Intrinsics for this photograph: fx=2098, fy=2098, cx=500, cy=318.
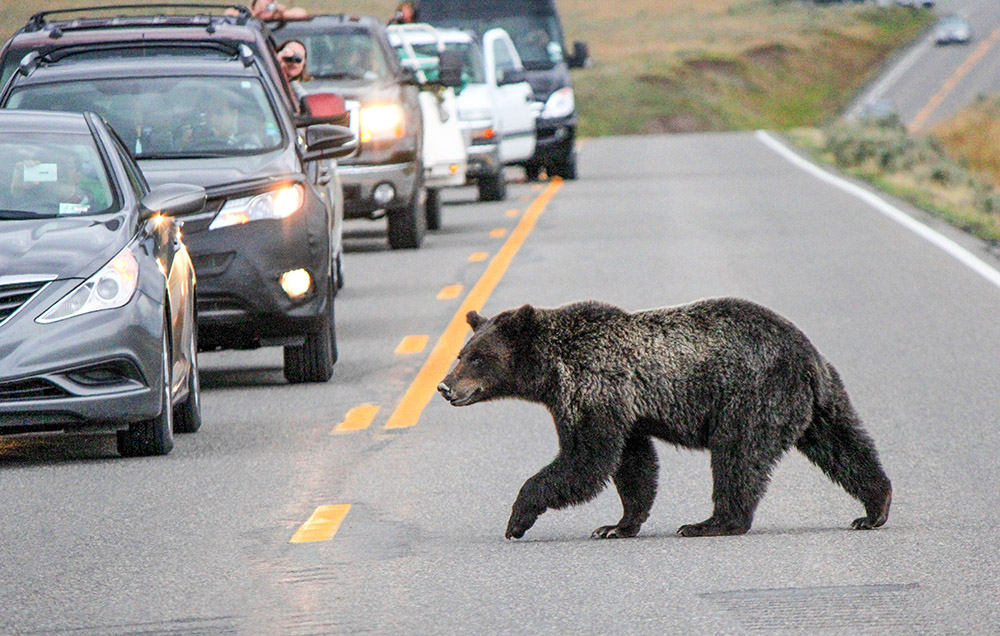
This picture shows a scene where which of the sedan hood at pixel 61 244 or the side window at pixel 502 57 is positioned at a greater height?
the sedan hood at pixel 61 244

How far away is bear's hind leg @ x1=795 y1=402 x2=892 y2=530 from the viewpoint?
7.23m

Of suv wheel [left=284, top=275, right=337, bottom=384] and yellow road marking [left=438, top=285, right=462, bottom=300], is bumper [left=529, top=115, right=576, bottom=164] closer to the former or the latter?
yellow road marking [left=438, top=285, right=462, bottom=300]

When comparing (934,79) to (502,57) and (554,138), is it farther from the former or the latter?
(502,57)

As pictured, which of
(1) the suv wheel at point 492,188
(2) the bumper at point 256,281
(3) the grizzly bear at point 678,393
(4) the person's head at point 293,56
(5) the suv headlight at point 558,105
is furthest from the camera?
(5) the suv headlight at point 558,105

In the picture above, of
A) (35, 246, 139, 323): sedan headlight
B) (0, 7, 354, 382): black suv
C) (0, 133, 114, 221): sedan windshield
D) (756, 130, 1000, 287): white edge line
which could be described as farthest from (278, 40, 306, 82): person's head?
(35, 246, 139, 323): sedan headlight

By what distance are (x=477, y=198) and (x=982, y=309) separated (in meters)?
13.6

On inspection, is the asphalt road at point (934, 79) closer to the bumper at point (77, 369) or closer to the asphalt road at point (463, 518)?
the asphalt road at point (463, 518)

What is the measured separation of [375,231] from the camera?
74.8ft

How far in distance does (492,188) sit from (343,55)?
7310mm

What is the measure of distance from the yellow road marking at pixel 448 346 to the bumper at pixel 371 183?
1.04m

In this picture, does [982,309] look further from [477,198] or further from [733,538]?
[477,198]

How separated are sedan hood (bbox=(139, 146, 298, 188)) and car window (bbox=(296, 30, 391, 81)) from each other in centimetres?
741

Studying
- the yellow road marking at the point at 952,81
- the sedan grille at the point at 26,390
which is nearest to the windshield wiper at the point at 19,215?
the sedan grille at the point at 26,390

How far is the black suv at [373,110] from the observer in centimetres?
1852
